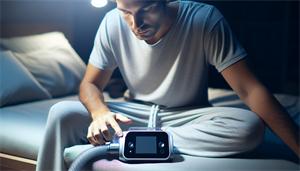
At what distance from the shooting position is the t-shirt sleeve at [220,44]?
83 cm

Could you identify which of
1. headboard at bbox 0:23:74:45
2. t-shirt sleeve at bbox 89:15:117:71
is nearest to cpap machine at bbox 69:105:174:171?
t-shirt sleeve at bbox 89:15:117:71

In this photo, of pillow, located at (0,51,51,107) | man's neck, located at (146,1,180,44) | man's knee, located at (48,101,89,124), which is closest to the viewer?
man's knee, located at (48,101,89,124)

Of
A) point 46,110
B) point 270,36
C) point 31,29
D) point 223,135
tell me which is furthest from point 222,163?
point 270,36

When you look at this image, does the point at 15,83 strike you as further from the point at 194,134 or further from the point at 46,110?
the point at 194,134

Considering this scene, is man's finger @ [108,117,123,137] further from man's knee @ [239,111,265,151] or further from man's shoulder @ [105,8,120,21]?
man's shoulder @ [105,8,120,21]

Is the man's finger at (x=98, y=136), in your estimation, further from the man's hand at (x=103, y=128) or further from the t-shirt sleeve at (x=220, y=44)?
the t-shirt sleeve at (x=220, y=44)

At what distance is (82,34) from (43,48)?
570mm

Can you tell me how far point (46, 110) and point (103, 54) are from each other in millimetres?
467

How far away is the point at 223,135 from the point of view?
718 millimetres

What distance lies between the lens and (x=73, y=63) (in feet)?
5.60

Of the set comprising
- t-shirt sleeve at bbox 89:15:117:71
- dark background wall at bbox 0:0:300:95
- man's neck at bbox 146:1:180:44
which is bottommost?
dark background wall at bbox 0:0:300:95

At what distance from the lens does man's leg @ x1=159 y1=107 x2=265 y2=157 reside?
707 mm

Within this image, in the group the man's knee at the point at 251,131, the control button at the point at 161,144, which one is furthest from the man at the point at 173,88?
the control button at the point at 161,144

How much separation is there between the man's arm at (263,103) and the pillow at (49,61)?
1135 millimetres
